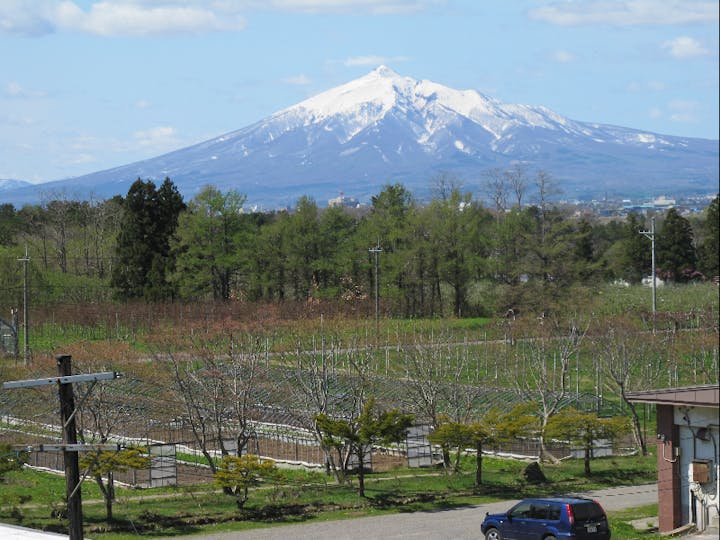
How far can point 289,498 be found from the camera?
25297 mm

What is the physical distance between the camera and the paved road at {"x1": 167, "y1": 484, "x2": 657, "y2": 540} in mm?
21797

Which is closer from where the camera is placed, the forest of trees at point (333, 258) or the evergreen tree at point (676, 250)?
the forest of trees at point (333, 258)

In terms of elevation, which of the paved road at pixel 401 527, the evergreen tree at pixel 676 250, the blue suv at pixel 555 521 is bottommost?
the paved road at pixel 401 527

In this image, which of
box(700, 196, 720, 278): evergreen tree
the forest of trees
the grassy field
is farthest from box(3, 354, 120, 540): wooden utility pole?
box(700, 196, 720, 278): evergreen tree

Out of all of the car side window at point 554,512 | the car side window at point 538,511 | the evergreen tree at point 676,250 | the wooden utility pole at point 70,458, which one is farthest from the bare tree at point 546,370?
the evergreen tree at point 676,250

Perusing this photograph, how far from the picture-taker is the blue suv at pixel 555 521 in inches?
747

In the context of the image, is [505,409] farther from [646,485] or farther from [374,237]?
[374,237]

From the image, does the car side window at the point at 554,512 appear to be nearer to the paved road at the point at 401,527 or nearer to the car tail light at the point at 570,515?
the car tail light at the point at 570,515

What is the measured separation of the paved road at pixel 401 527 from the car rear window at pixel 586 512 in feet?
9.87

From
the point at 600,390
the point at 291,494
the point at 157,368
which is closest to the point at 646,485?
the point at 291,494

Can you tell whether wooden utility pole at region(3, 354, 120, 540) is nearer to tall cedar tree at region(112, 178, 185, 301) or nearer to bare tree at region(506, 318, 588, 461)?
bare tree at region(506, 318, 588, 461)

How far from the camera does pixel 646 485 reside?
88.7 feet

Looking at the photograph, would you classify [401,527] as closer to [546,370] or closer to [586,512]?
[586,512]

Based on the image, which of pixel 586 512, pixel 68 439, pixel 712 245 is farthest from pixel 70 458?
pixel 712 245
